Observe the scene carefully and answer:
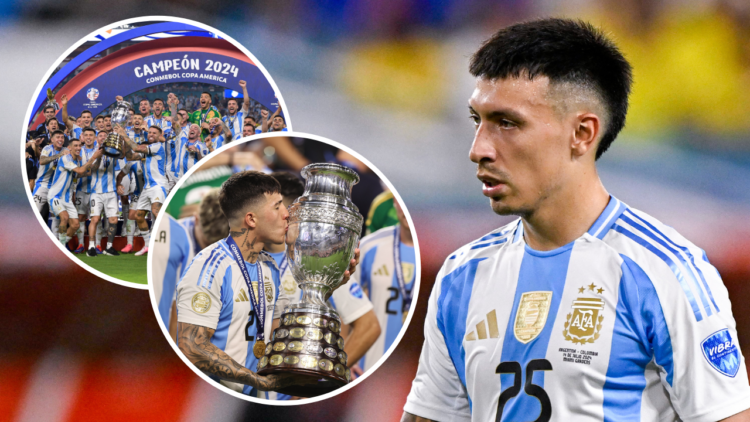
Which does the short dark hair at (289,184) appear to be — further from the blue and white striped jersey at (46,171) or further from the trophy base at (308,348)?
the blue and white striped jersey at (46,171)

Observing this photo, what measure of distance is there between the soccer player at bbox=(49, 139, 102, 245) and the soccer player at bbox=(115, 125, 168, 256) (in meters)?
0.20

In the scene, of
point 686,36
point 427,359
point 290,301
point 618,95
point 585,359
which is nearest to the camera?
point 585,359

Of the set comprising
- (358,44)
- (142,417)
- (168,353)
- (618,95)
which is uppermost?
(358,44)

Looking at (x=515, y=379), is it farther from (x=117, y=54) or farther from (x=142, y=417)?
(x=117, y=54)

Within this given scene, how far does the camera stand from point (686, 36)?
2.58 metres

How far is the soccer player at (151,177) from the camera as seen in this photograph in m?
2.58

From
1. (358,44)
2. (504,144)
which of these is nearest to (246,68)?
(358,44)

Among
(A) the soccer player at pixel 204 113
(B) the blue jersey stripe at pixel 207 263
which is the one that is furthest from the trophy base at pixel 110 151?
(B) the blue jersey stripe at pixel 207 263

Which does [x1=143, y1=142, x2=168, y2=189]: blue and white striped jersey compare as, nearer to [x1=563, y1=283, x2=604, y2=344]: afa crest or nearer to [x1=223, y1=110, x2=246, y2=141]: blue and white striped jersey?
[x1=223, y1=110, x2=246, y2=141]: blue and white striped jersey

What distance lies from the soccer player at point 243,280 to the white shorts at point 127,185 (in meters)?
0.60

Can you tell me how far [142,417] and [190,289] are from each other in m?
0.81

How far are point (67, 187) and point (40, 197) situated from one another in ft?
0.41

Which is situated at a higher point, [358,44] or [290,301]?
[358,44]

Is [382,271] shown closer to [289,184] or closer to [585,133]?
[289,184]
